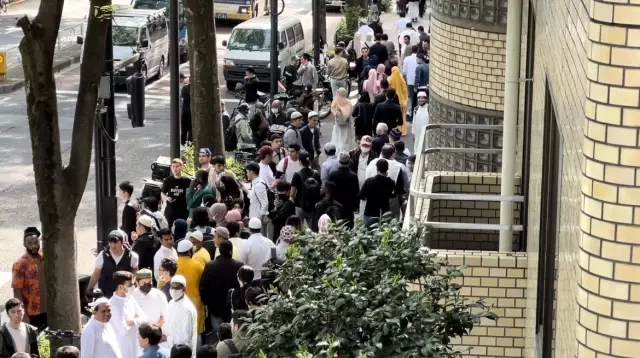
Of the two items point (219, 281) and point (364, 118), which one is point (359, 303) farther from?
point (364, 118)

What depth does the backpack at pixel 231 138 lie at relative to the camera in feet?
75.3

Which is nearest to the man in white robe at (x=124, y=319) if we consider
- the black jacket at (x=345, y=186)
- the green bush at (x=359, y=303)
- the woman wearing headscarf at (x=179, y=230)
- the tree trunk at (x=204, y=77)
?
the woman wearing headscarf at (x=179, y=230)

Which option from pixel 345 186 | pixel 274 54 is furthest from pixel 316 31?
pixel 345 186

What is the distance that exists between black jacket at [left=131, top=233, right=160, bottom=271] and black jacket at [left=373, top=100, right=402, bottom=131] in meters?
8.25

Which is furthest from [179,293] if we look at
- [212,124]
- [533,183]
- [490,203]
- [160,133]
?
[160,133]

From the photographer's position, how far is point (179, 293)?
37.6 feet

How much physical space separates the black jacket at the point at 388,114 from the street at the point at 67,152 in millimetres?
4197

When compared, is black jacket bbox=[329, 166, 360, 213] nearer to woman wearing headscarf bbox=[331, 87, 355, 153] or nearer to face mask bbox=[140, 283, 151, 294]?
face mask bbox=[140, 283, 151, 294]

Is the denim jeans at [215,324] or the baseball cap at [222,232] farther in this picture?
the baseball cap at [222,232]

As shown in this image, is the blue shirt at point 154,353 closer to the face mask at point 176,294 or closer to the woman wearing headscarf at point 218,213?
the face mask at point 176,294

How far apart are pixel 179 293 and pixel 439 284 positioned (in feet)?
14.6

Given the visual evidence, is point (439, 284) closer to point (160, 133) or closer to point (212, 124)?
point (212, 124)

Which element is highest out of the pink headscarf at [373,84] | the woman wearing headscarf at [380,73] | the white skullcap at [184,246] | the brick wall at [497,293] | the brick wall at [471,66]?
the brick wall at [471,66]

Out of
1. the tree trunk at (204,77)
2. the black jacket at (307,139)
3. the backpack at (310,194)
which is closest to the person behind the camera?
the backpack at (310,194)
